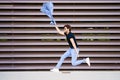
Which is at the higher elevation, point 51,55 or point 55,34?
point 55,34

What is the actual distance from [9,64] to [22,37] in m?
1.01

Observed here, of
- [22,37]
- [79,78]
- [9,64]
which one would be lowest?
[79,78]

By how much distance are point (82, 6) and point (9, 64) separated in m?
3.11

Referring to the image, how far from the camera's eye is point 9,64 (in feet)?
43.4

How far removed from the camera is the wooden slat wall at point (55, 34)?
42.9 ft

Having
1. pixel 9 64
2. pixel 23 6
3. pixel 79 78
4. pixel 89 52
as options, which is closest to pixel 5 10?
pixel 23 6

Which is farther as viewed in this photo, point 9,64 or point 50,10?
point 9,64

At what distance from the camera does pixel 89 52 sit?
1331 cm

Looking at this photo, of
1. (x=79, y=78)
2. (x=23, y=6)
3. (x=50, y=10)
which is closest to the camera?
(x=79, y=78)

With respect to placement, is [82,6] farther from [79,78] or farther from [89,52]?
[79,78]

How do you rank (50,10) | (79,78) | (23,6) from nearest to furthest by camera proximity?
(79,78)
(50,10)
(23,6)

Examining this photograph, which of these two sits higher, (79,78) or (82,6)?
(82,6)

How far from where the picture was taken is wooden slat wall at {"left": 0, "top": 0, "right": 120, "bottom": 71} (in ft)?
42.9

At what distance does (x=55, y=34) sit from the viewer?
13.2 m
